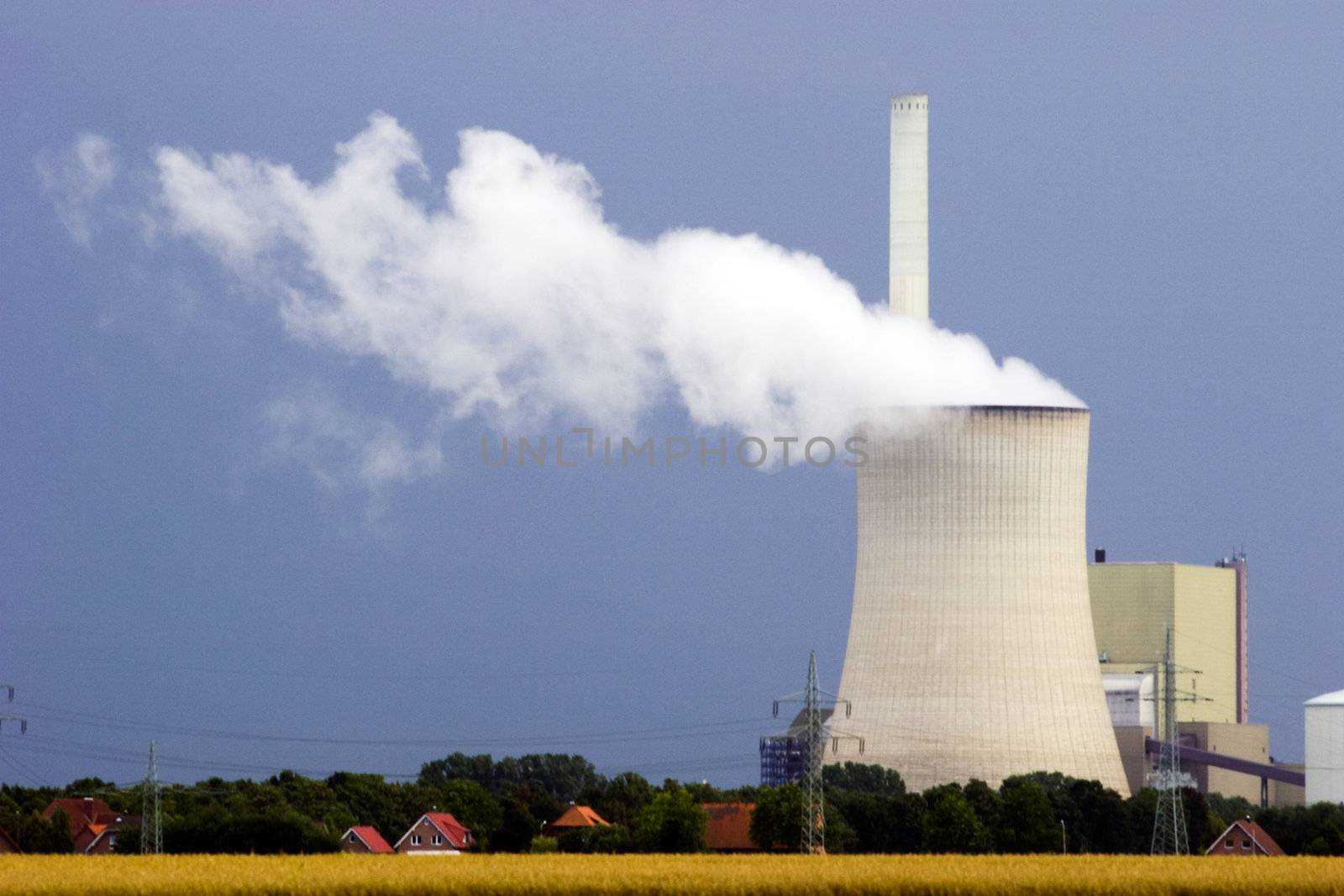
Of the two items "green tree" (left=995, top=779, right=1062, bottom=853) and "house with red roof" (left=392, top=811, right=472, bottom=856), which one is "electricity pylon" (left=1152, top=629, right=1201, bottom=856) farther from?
"house with red roof" (left=392, top=811, right=472, bottom=856)

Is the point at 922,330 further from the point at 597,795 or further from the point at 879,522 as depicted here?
the point at 597,795

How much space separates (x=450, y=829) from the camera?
1914 inches

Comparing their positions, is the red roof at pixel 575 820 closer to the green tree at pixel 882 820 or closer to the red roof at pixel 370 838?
the green tree at pixel 882 820

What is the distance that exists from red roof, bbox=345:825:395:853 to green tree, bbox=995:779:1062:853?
10.9 meters

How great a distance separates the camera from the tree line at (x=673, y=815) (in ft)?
139

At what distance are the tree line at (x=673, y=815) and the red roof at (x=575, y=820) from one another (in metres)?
0.48

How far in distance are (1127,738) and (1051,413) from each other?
21.2 meters

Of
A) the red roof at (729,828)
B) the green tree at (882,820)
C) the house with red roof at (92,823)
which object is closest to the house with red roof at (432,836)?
the red roof at (729,828)

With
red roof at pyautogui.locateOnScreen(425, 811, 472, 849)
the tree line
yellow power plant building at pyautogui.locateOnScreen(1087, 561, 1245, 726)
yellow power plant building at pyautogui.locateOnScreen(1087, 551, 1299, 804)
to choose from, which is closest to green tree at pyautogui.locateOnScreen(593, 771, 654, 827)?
the tree line

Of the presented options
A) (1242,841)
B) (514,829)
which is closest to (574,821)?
(514,829)

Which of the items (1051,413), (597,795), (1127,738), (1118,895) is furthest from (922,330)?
(1118,895)

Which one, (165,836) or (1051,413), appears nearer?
(165,836)

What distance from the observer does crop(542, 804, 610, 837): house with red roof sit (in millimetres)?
52469

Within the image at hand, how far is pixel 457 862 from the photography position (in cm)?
2547
